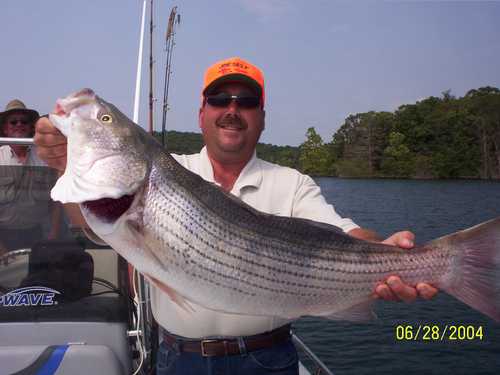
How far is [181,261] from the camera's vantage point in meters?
2.59

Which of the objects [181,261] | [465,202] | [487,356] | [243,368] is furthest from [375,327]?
[465,202]

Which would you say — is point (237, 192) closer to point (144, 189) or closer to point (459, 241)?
point (144, 189)

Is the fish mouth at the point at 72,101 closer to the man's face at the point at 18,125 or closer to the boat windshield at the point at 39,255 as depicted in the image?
the boat windshield at the point at 39,255

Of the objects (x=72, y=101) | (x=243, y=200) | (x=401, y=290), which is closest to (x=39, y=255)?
(x=72, y=101)

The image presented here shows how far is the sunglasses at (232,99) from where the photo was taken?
3545 mm

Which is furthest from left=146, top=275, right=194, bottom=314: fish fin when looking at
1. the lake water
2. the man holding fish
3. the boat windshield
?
the lake water

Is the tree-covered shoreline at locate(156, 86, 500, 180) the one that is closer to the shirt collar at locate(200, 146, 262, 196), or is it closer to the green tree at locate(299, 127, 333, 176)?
the green tree at locate(299, 127, 333, 176)

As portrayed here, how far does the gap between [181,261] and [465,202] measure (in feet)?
140

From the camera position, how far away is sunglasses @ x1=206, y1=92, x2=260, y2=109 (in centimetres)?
354

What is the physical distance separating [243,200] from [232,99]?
810mm

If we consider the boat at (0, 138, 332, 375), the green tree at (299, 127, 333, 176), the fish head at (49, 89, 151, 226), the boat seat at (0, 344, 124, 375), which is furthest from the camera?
the green tree at (299, 127, 333, 176)
